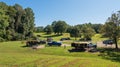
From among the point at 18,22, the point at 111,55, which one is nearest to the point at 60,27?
the point at 18,22

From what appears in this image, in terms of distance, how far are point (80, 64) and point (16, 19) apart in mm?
78754

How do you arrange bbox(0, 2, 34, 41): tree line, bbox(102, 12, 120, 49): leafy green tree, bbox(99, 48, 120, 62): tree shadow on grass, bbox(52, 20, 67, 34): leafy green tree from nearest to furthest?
1. bbox(99, 48, 120, 62): tree shadow on grass
2. bbox(102, 12, 120, 49): leafy green tree
3. bbox(0, 2, 34, 41): tree line
4. bbox(52, 20, 67, 34): leafy green tree

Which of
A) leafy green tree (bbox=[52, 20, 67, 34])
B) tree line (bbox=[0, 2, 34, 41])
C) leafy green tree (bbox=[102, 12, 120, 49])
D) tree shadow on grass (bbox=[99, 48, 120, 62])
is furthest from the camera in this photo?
leafy green tree (bbox=[52, 20, 67, 34])

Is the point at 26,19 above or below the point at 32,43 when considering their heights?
above

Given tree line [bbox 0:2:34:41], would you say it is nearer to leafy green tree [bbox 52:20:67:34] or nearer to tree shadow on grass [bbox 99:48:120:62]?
leafy green tree [bbox 52:20:67:34]

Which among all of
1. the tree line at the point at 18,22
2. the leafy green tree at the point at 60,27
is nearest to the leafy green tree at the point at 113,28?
the tree line at the point at 18,22

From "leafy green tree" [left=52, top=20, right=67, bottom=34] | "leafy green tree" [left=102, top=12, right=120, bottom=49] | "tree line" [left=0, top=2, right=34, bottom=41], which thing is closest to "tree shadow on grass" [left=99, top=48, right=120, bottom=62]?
"leafy green tree" [left=102, top=12, right=120, bottom=49]

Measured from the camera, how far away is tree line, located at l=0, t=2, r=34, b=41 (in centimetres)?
10050

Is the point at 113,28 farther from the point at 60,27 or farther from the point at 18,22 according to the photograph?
the point at 60,27

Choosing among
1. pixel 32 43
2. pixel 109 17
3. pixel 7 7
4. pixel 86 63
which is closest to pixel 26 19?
pixel 7 7

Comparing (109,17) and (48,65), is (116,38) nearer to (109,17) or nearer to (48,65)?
(109,17)

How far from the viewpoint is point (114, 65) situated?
33.8 meters

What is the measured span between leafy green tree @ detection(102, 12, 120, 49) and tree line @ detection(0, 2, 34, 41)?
5221 cm

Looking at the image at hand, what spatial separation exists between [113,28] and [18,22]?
62164mm
